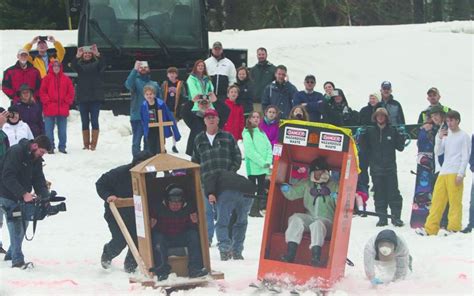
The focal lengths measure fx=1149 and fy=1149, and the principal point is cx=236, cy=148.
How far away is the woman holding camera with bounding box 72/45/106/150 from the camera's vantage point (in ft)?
66.1

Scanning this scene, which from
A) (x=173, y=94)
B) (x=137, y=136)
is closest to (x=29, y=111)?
(x=137, y=136)

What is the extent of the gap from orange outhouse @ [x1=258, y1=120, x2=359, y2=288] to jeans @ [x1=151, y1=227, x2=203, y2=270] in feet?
2.13

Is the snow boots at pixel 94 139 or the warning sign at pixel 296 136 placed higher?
the warning sign at pixel 296 136

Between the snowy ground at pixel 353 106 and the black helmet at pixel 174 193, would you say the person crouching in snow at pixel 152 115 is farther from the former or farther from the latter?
the black helmet at pixel 174 193

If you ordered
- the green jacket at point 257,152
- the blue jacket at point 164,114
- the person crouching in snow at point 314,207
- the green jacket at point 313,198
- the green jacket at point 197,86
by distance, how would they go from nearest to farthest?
the person crouching in snow at point 314,207 < the green jacket at point 313,198 < the green jacket at point 257,152 < the blue jacket at point 164,114 < the green jacket at point 197,86

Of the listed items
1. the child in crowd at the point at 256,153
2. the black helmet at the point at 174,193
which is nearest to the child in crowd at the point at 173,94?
the child in crowd at the point at 256,153

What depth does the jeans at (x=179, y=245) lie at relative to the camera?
11406 millimetres

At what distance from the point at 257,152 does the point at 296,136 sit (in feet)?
14.8

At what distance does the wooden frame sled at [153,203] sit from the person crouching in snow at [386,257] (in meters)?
1.50

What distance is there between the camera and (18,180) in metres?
12.4

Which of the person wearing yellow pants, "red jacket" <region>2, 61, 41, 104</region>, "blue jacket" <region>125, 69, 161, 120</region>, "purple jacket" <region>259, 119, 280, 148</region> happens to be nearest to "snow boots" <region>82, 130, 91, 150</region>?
"red jacket" <region>2, 61, 41, 104</region>

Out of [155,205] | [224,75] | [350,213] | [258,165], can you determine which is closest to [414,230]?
[258,165]

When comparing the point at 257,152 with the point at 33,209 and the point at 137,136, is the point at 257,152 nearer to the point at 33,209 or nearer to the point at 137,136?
the point at 137,136

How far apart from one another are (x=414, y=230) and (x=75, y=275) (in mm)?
5078
